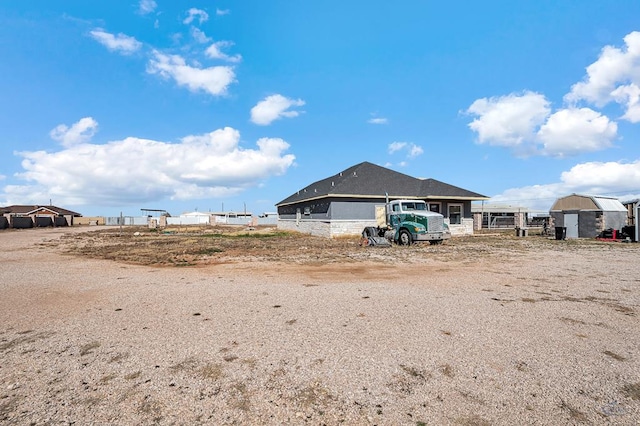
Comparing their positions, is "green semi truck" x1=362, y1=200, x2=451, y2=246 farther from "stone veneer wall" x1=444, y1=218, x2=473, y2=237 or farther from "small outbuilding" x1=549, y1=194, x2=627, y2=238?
"small outbuilding" x1=549, y1=194, x2=627, y2=238

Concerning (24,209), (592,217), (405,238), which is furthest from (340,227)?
(24,209)

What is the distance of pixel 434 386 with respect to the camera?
11.7 ft

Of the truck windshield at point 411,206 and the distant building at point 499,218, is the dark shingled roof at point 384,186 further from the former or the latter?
the distant building at point 499,218

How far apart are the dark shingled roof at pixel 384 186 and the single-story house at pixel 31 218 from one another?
4713cm

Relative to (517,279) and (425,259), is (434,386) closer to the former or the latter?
(517,279)

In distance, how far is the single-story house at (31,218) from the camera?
157 ft

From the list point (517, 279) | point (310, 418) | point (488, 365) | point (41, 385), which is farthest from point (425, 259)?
point (41, 385)

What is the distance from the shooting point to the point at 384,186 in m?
28.0

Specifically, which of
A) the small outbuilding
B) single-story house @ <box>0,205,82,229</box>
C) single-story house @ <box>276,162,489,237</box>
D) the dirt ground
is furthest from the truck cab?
single-story house @ <box>0,205,82,229</box>

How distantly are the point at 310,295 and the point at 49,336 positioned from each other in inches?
183

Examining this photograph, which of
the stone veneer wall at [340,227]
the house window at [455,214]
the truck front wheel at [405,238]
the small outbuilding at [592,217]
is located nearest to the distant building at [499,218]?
the small outbuilding at [592,217]

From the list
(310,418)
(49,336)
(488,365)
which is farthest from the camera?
(49,336)

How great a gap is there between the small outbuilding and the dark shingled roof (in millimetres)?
6415

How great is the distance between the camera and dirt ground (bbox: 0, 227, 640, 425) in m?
3.18
